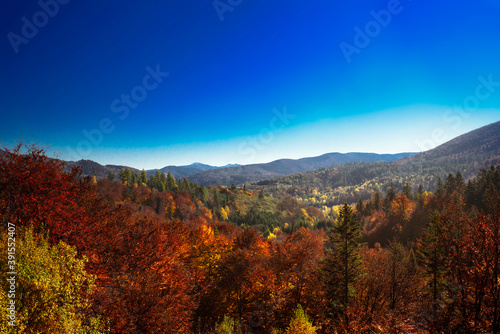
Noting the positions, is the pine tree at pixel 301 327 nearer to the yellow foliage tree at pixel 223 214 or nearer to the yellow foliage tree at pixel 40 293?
the yellow foliage tree at pixel 40 293

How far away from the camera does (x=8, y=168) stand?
1717 cm

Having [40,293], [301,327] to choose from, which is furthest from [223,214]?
[40,293]

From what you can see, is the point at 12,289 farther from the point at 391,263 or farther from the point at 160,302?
the point at 391,263

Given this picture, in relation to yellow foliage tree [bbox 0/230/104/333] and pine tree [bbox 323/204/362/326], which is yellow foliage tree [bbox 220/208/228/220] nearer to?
pine tree [bbox 323/204/362/326]

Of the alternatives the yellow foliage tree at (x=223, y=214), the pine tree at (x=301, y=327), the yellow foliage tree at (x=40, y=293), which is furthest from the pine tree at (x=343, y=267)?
the yellow foliage tree at (x=223, y=214)

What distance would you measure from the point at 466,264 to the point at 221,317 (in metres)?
28.3

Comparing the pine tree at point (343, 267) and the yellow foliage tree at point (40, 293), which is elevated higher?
the yellow foliage tree at point (40, 293)

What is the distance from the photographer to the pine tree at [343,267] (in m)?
25.6

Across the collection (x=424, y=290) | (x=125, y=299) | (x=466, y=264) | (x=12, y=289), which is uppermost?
(x=12, y=289)

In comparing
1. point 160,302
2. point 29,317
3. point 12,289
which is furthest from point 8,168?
point 160,302

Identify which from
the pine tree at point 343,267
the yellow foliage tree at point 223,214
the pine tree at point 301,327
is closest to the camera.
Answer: the pine tree at point 301,327

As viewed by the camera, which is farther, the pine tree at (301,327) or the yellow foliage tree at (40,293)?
the pine tree at (301,327)

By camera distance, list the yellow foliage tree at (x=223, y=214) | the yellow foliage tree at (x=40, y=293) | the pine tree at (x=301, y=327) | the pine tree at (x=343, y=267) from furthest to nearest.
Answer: the yellow foliage tree at (x=223, y=214), the pine tree at (x=343, y=267), the pine tree at (x=301, y=327), the yellow foliage tree at (x=40, y=293)

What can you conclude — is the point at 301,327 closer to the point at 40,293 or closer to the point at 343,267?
the point at 343,267
